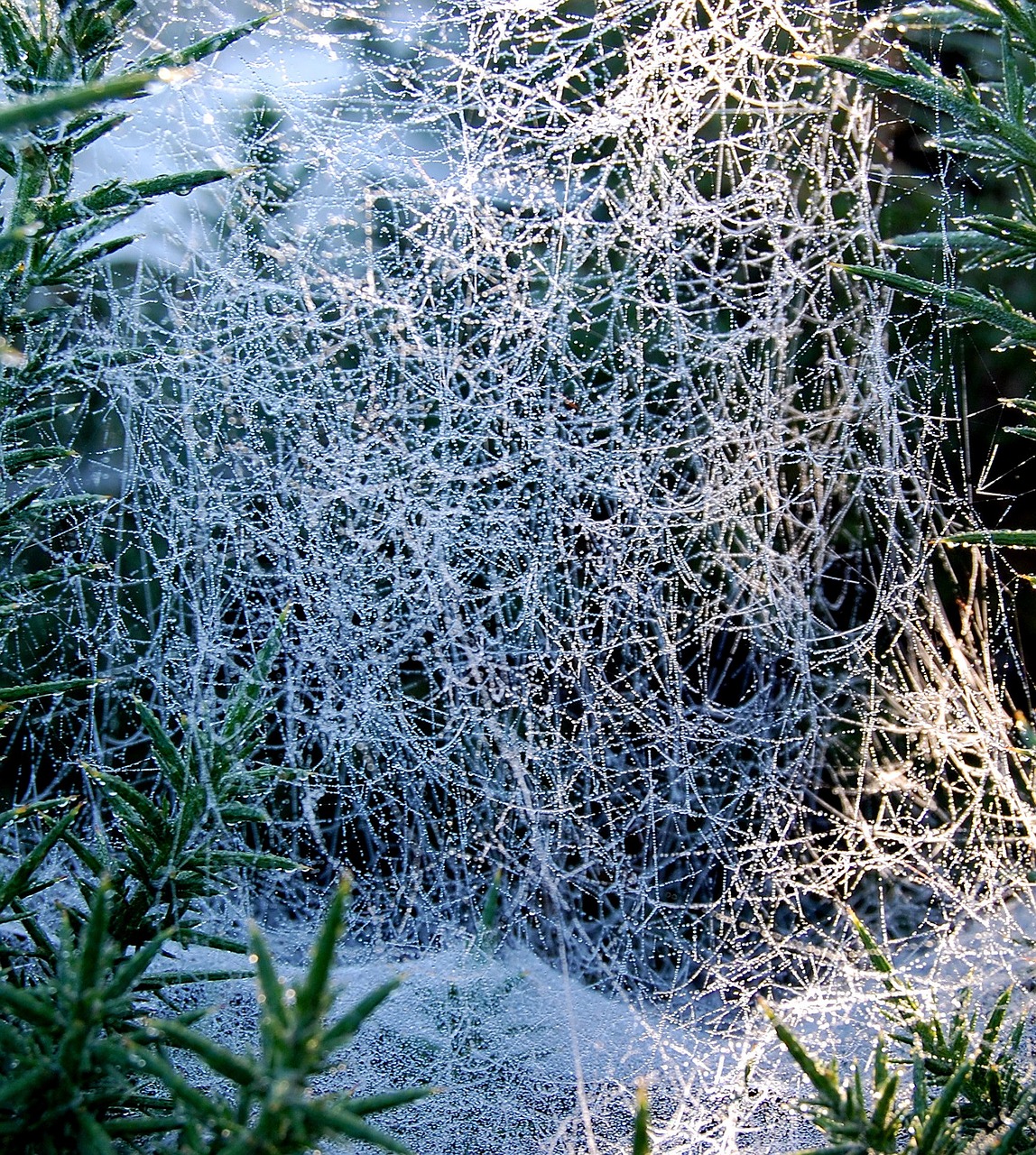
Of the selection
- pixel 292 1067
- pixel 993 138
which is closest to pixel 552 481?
pixel 993 138

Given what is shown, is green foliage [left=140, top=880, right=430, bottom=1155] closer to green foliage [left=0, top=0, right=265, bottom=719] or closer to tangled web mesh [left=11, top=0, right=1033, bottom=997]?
green foliage [left=0, top=0, right=265, bottom=719]

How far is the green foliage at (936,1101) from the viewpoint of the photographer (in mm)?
392

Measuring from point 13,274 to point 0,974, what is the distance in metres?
0.39

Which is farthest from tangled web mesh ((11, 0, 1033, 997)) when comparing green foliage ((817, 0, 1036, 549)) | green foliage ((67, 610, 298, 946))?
green foliage ((67, 610, 298, 946))

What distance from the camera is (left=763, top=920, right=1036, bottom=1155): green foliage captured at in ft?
1.29

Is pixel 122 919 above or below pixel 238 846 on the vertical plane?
above

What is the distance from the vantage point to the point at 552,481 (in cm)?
121

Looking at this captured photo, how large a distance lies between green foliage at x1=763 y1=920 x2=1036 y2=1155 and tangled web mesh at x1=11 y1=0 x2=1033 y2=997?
0.56 m

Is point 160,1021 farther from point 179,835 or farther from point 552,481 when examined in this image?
point 552,481

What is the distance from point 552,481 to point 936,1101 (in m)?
0.86

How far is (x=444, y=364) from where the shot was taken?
128 centimetres

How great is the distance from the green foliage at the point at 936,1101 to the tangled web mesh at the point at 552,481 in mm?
561

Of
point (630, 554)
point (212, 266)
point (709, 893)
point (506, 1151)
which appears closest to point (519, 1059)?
point (506, 1151)

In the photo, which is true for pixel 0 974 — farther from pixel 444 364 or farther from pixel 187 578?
A: pixel 444 364
